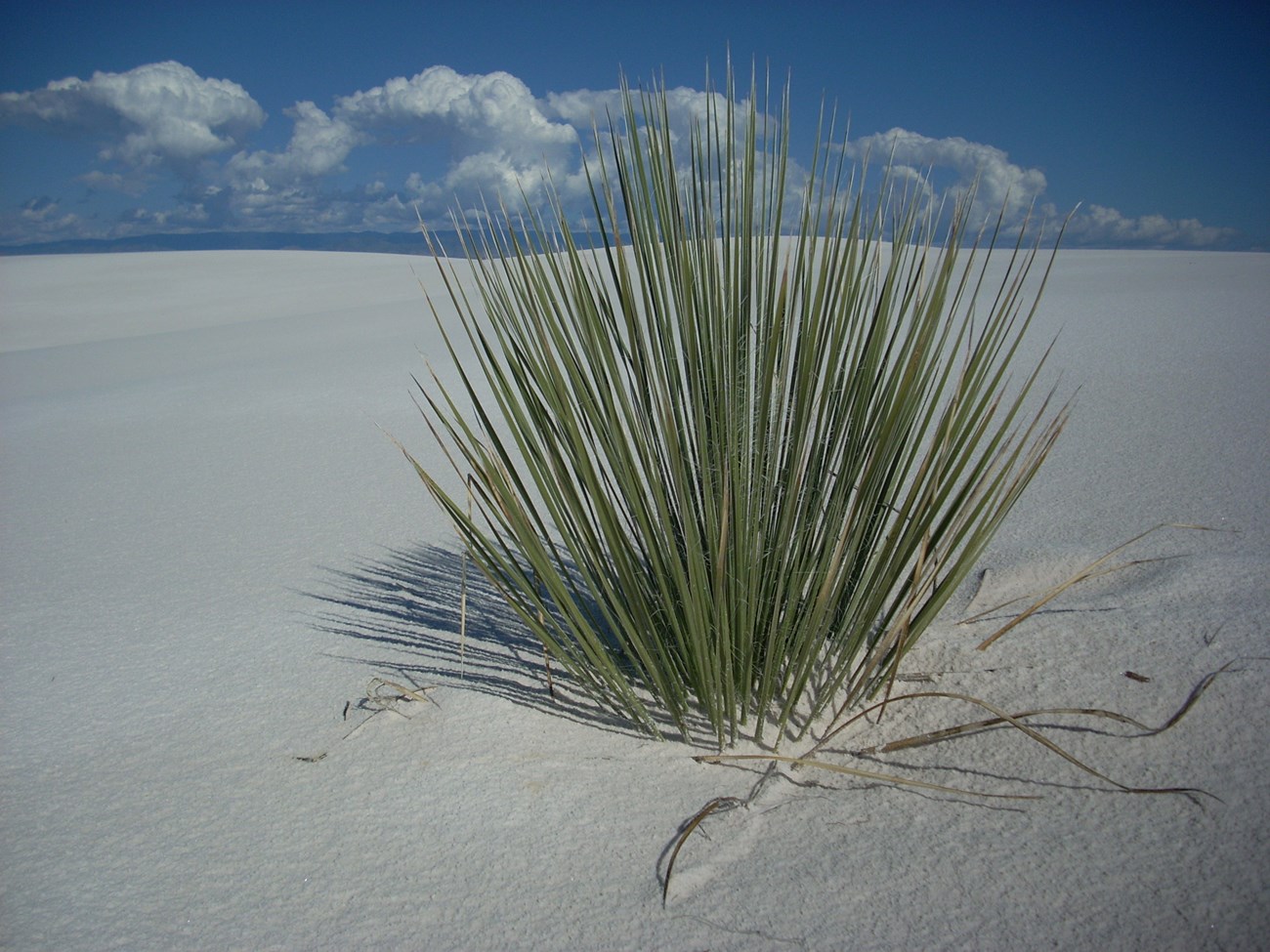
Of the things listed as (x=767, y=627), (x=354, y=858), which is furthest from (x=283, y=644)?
(x=767, y=627)

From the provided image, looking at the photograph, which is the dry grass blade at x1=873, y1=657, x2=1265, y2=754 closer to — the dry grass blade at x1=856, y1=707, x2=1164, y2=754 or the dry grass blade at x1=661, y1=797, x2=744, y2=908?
the dry grass blade at x1=856, y1=707, x2=1164, y2=754

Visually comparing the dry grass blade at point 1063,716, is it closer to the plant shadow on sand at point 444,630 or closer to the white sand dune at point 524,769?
the white sand dune at point 524,769

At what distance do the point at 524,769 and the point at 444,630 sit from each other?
79cm

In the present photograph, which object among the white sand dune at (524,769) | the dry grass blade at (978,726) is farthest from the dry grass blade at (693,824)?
the dry grass blade at (978,726)

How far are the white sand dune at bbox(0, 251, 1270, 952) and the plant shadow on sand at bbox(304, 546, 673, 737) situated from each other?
15mm

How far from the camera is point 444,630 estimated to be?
2461 mm

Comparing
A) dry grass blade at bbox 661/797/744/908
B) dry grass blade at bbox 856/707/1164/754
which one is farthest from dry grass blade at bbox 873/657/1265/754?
dry grass blade at bbox 661/797/744/908

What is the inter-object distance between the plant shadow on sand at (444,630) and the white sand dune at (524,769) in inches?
0.6

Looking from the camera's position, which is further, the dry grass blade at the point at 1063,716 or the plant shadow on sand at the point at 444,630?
the plant shadow on sand at the point at 444,630

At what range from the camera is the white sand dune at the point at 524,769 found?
4.50 ft

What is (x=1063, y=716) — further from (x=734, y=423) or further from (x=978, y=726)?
(x=734, y=423)

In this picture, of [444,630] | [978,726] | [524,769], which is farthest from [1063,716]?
[444,630]

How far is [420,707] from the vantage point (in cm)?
195

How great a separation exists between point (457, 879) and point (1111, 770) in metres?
1.10
